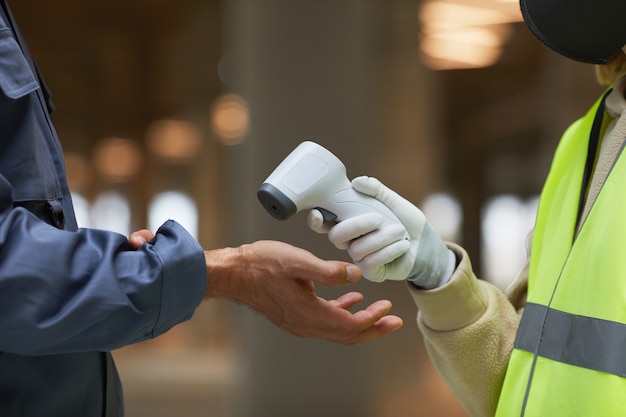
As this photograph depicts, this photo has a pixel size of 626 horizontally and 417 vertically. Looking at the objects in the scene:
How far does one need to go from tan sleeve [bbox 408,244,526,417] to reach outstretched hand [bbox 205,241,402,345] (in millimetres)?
182

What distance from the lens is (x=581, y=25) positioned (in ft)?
4.73

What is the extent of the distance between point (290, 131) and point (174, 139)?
3.95 meters

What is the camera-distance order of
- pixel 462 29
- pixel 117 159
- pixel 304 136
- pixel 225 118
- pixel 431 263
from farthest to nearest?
pixel 117 159
pixel 225 118
pixel 462 29
pixel 304 136
pixel 431 263

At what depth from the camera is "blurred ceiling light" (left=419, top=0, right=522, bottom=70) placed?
6.27 meters

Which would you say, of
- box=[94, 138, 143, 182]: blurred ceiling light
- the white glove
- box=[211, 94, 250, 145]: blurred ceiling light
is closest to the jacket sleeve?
the white glove

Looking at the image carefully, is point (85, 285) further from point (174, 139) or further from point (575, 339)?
point (174, 139)

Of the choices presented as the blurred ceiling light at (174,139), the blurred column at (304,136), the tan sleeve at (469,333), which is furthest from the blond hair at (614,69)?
the blurred ceiling light at (174,139)

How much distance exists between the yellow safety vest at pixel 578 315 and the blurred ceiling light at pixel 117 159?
7944 millimetres

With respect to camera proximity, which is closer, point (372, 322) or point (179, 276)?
point (179, 276)

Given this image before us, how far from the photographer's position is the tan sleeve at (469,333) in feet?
5.05

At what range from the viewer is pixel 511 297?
174 cm

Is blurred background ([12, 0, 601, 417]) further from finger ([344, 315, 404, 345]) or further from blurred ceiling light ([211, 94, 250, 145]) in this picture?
finger ([344, 315, 404, 345])

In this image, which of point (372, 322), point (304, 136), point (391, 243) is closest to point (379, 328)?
point (372, 322)

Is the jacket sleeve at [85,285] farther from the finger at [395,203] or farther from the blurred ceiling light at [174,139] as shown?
the blurred ceiling light at [174,139]
